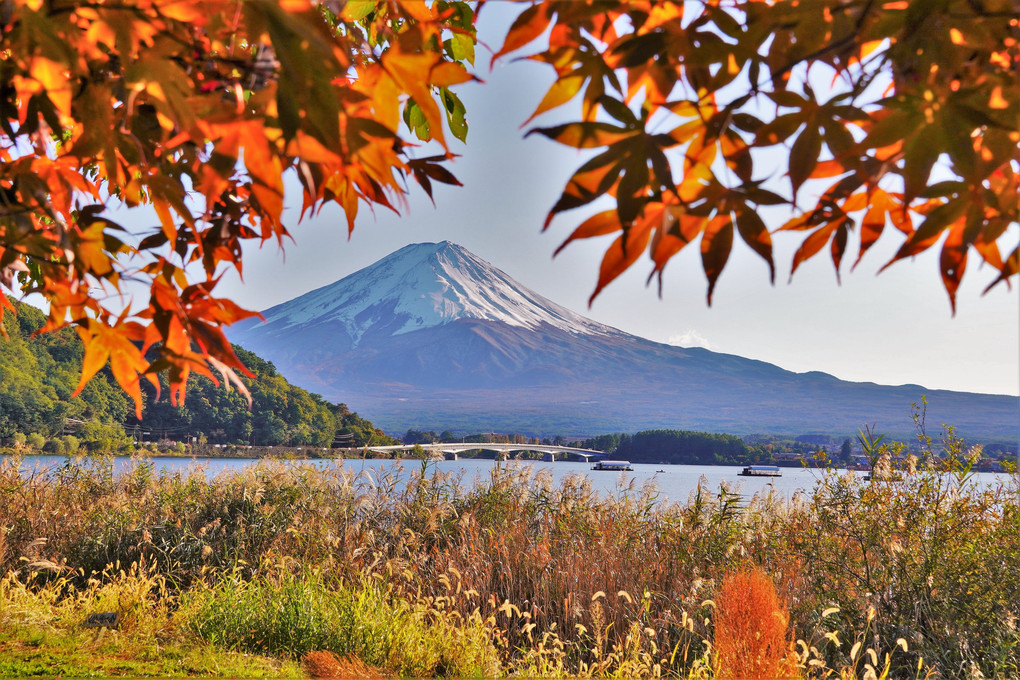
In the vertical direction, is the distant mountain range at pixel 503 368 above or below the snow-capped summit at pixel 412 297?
below

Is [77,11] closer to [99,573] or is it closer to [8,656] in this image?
[8,656]

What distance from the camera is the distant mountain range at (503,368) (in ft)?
186

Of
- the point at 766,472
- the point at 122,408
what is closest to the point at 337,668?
the point at 766,472

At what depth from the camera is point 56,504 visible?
16.6 feet

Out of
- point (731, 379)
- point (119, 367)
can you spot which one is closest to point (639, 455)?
point (119, 367)

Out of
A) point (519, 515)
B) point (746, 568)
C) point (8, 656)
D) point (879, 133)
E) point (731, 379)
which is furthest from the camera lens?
point (731, 379)

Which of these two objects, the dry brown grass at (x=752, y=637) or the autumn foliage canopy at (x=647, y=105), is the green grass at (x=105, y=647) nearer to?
the dry brown grass at (x=752, y=637)

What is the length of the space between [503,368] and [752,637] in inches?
2593

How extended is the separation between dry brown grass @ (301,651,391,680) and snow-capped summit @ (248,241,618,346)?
Result: 5423 centimetres

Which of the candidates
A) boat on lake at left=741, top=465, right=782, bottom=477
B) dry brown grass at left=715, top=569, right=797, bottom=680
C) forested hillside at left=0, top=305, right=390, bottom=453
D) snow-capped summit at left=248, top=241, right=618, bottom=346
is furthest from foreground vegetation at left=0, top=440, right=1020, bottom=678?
snow-capped summit at left=248, top=241, right=618, bottom=346

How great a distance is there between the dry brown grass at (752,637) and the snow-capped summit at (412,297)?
5443cm

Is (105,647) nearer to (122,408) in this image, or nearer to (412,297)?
(122,408)

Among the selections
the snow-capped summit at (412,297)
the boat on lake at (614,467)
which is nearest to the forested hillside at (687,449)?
the boat on lake at (614,467)

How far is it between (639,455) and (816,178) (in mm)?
22996
